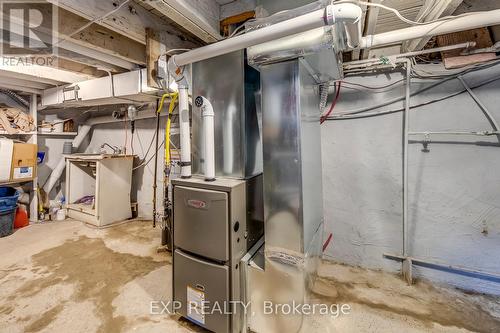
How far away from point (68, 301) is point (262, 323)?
158 cm

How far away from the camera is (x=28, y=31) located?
186 cm

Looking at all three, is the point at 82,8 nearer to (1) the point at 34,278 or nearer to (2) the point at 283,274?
(2) the point at 283,274

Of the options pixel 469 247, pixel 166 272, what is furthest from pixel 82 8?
pixel 469 247

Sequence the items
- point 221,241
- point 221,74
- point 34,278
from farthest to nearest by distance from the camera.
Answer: point 34,278
point 221,74
point 221,241

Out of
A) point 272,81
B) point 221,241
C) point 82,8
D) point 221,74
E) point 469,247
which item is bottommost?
point 469,247

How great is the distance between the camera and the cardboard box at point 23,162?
3119 mm

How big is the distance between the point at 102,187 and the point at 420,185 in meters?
3.93

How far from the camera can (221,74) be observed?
64.1 inches

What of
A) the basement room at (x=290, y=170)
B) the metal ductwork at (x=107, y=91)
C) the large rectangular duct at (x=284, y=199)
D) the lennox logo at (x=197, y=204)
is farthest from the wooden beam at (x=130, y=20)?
the lennox logo at (x=197, y=204)

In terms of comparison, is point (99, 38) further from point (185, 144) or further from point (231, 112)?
point (231, 112)

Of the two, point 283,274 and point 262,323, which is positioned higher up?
point 283,274

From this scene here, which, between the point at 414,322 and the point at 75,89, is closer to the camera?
the point at 414,322

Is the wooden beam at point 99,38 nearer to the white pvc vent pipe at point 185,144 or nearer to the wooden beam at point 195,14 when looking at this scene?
the wooden beam at point 195,14

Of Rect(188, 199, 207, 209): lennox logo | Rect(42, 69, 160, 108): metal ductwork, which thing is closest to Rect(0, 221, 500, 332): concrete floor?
Rect(188, 199, 207, 209): lennox logo
